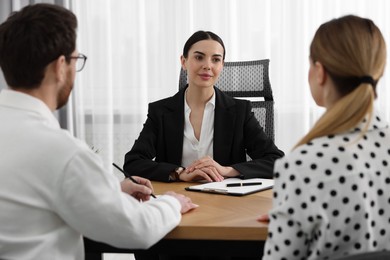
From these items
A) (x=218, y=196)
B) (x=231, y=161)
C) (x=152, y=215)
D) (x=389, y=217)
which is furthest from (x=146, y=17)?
(x=389, y=217)

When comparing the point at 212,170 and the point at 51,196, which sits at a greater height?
the point at 51,196

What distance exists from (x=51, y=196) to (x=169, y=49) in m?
2.89

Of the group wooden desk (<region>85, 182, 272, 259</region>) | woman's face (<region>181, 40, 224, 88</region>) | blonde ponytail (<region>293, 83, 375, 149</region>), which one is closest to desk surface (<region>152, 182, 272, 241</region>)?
wooden desk (<region>85, 182, 272, 259</region>)

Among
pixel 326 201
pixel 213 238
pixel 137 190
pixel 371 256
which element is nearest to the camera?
pixel 371 256

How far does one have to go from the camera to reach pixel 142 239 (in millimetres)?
1181

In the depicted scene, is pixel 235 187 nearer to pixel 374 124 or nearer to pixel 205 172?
pixel 205 172

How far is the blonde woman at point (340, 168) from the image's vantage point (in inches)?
38.8

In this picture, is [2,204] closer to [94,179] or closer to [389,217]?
[94,179]

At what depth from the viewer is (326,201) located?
0.98 m

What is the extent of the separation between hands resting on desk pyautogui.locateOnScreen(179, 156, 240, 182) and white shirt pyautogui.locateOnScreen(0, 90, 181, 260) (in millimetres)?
843

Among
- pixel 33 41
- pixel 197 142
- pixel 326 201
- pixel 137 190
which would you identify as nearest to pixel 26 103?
pixel 33 41

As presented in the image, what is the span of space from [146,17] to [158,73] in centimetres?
44

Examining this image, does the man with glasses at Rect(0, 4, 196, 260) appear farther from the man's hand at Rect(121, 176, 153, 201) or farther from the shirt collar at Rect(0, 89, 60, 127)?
the man's hand at Rect(121, 176, 153, 201)

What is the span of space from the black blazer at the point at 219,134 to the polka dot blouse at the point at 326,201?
50.8 inches
